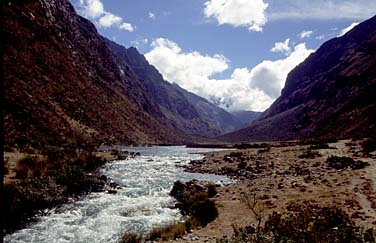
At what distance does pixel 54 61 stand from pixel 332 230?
108510 mm

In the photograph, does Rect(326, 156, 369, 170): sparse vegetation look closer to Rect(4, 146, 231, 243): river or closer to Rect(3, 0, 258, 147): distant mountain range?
Rect(4, 146, 231, 243): river

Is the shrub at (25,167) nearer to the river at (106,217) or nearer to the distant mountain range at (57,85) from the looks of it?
the river at (106,217)

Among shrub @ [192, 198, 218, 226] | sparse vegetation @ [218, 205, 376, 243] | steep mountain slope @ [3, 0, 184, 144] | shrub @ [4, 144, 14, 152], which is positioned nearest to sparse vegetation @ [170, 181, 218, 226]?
shrub @ [192, 198, 218, 226]

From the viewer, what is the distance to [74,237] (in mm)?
17391

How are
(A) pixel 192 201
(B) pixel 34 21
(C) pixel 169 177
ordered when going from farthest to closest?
(B) pixel 34 21
(C) pixel 169 177
(A) pixel 192 201

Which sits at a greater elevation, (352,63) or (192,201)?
(352,63)

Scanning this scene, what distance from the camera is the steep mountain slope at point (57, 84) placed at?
216 feet

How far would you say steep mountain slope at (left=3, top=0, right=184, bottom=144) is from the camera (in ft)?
216

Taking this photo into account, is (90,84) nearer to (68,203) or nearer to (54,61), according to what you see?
(54,61)

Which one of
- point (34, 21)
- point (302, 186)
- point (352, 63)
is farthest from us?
point (352, 63)

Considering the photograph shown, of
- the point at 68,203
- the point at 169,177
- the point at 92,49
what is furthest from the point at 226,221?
the point at 92,49

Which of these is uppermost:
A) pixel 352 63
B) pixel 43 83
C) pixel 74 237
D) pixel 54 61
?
pixel 352 63

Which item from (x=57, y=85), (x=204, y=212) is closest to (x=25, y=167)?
(x=204, y=212)

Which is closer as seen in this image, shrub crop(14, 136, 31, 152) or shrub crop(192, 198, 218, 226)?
shrub crop(192, 198, 218, 226)
